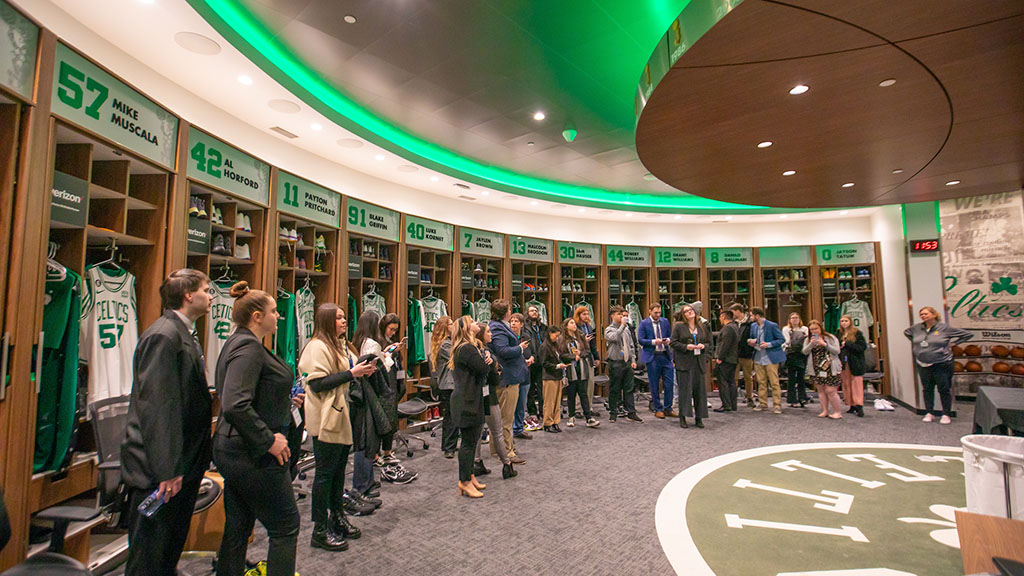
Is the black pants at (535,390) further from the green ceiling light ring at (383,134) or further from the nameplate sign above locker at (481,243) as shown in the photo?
the green ceiling light ring at (383,134)

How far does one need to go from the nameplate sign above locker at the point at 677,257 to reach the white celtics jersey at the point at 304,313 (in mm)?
7375

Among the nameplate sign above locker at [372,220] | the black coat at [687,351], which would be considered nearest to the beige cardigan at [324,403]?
the nameplate sign above locker at [372,220]

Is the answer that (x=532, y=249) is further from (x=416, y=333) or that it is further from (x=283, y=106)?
(x=283, y=106)

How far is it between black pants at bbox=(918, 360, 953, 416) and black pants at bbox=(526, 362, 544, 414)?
511cm

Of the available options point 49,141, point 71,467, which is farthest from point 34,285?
point 71,467

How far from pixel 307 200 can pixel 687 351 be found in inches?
192

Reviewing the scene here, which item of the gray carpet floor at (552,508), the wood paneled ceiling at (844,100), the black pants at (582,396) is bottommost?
the gray carpet floor at (552,508)

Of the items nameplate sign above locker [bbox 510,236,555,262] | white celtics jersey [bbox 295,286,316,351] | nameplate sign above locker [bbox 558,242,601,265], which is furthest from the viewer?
nameplate sign above locker [bbox 558,242,601,265]

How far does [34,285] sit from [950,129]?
641 cm

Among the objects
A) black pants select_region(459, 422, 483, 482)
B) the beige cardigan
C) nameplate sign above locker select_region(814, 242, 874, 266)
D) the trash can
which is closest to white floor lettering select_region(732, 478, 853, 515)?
the trash can

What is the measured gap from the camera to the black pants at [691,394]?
586 cm

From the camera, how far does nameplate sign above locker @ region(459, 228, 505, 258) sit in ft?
26.2

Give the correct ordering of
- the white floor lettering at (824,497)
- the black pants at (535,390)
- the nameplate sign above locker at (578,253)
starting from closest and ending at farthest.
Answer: the white floor lettering at (824,497) < the black pants at (535,390) < the nameplate sign above locker at (578,253)

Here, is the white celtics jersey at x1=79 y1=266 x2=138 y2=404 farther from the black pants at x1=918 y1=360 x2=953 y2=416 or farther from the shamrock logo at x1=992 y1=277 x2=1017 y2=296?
the shamrock logo at x1=992 y1=277 x2=1017 y2=296
